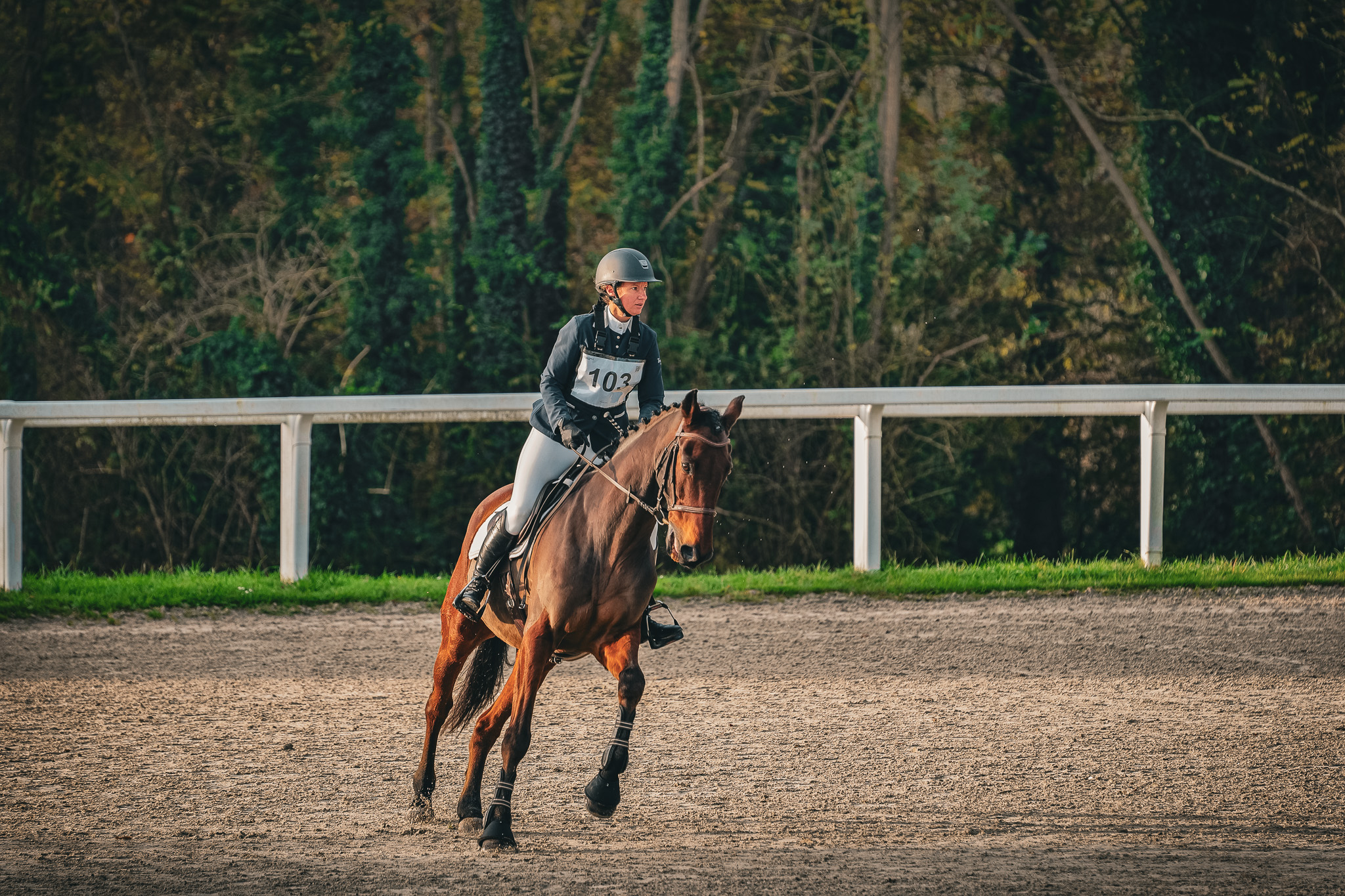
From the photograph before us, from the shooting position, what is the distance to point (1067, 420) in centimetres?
1873

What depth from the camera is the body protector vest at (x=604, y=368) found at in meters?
5.80

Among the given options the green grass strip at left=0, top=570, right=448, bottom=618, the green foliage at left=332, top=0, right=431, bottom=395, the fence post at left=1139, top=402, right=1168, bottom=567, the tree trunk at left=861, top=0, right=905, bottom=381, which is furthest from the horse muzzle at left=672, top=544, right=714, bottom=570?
the green foliage at left=332, top=0, right=431, bottom=395

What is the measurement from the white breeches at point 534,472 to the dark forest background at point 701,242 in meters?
9.33

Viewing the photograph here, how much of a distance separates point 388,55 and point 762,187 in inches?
226

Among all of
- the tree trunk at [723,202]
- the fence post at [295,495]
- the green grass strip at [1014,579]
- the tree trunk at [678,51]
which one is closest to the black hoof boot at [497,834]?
the green grass strip at [1014,579]

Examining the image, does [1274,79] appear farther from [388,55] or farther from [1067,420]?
[388,55]

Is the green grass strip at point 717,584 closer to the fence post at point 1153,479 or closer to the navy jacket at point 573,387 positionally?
the fence post at point 1153,479

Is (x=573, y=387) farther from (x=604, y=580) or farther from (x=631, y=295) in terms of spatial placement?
(x=604, y=580)

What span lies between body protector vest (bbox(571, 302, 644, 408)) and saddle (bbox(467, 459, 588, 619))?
288 mm

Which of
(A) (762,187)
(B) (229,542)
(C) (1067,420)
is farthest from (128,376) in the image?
(C) (1067,420)

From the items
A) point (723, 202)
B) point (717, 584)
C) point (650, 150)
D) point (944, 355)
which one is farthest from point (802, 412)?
point (723, 202)

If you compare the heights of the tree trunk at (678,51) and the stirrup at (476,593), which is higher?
the tree trunk at (678,51)

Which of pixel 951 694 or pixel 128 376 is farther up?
pixel 128 376

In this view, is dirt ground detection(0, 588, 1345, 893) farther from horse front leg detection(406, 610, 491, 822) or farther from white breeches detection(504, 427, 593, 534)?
white breeches detection(504, 427, 593, 534)
